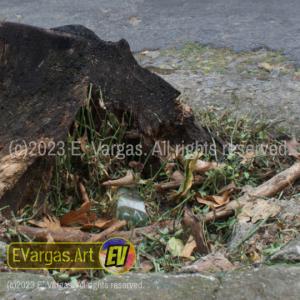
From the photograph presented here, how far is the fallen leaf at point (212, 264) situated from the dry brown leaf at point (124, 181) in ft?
2.17

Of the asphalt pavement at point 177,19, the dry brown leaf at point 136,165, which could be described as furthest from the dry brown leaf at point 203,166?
the asphalt pavement at point 177,19

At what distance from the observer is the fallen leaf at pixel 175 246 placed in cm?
238

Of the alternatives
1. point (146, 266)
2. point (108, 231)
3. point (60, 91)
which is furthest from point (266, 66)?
point (146, 266)

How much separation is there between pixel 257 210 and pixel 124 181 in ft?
2.00

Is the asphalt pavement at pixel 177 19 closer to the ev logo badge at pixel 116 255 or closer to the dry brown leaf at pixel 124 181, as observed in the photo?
the dry brown leaf at pixel 124 181

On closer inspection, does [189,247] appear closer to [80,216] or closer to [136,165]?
[80,216]

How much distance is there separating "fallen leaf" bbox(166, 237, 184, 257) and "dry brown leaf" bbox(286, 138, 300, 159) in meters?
0.84

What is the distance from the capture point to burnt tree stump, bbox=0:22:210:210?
8.36ft

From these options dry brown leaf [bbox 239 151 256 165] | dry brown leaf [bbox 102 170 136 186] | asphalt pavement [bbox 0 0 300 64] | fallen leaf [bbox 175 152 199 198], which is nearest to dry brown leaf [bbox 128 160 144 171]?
dry brown leaf [bbox 102 170 136 186]

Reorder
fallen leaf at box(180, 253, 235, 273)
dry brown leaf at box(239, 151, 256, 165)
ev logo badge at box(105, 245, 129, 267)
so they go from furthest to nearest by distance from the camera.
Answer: dry brown leaf at box(239, 151, 256, 165), ev logo badge at box(105, 245, 129, 267), fallen leaf at box(180, 253, 235, 273)

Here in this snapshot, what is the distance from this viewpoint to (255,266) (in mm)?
1981

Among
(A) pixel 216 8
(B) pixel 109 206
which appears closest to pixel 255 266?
(B) pixel 109 206

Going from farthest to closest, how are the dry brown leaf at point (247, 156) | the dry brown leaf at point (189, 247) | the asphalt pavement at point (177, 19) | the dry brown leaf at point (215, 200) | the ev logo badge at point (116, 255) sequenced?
the asphalt pavement at point (177, 19) → the dry brown leaf at point (247, 156) → the dry brown leaf at point (215, 200) → the dry brown leaf at point (189, 247) → the ev logo badge at point (116, 255)

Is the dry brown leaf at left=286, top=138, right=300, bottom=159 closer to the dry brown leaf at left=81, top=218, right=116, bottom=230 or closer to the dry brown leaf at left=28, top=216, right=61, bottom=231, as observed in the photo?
the dry brown leaf at left=81, top=218, right=116, bottom=230
